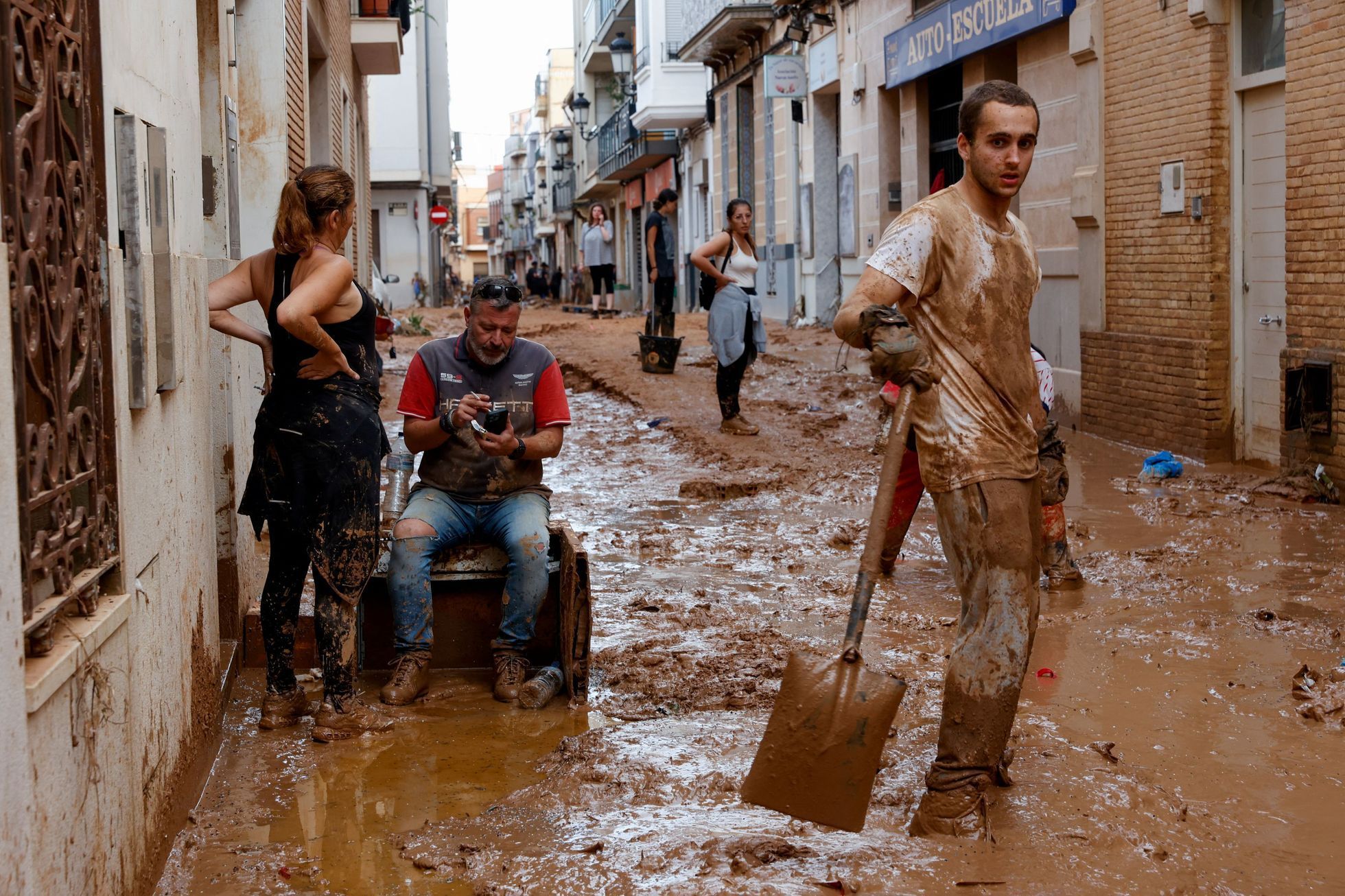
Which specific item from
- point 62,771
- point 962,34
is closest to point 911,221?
point 62,771

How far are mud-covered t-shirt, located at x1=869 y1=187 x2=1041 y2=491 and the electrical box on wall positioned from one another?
6740mm

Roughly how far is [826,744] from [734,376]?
8.24 m

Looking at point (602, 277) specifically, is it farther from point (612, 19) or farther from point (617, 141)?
point (617, 141)

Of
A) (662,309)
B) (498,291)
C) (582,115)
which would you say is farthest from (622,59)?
(498,291)

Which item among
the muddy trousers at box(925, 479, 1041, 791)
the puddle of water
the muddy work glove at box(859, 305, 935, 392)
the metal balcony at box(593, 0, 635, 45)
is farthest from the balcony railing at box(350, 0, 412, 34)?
the metal balcony at box(593, 0, 635, 45)

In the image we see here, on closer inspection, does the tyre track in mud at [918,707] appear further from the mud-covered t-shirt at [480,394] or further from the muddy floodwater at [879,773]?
the mud-covered t-shirt at [480,394]

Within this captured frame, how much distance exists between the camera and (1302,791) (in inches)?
158

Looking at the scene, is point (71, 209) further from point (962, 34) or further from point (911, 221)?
point (962, 34)

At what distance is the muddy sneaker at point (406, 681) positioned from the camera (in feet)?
16.5

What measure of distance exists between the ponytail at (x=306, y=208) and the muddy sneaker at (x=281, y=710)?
58.1 inches

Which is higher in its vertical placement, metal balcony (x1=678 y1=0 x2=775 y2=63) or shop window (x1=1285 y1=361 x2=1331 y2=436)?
metal balcony (x1=678 y1=0 x2=775 y2=63)

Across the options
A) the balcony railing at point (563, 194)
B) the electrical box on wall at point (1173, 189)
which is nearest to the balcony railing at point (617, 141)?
the balcony railing at point (563, 194)

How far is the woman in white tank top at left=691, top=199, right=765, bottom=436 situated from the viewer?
37.4ft

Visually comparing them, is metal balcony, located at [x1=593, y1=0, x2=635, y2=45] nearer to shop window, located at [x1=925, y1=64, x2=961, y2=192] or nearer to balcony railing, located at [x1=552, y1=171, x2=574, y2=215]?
balcony railing, located at [x1=552, y1=171, x2=574, y2=215]
